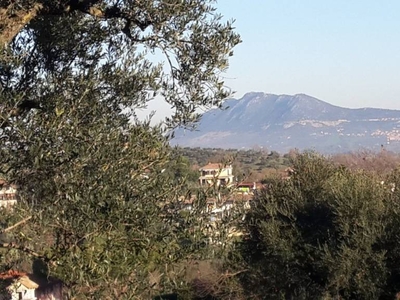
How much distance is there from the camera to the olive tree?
3.55 meters

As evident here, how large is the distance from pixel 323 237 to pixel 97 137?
15.1 m

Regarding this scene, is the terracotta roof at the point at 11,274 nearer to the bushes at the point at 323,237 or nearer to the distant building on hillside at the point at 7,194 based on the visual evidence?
the distant building on hillside at the point at 7,194

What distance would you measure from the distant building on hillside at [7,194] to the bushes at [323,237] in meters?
12.6

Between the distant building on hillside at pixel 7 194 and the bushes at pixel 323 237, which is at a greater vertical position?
the distant building on hillside at pixel 7 194

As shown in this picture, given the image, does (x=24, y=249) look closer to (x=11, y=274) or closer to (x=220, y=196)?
(x=220, y=196)

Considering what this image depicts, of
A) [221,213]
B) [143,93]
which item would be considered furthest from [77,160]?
[143,93]

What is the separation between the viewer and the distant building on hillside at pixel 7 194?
3883mm

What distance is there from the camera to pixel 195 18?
4.78m

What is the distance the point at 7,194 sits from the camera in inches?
159

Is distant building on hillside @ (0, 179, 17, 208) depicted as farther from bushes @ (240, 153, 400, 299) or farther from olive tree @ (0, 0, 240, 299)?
bushes @ (240, 153, 400, 299)

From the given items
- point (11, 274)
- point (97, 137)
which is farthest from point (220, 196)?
point (11, 274)

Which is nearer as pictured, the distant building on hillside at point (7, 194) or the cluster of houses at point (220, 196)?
the distant building on hillside at point (7, 194)

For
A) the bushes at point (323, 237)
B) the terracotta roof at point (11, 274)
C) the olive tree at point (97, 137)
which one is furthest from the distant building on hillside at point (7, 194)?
the bushes at point (323, 237)

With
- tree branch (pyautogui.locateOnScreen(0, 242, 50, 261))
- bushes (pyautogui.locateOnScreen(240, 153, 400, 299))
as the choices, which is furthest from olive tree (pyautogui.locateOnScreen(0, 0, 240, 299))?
bushes (pyautogui.locateOnScreen(240, 153, 400, 299))
